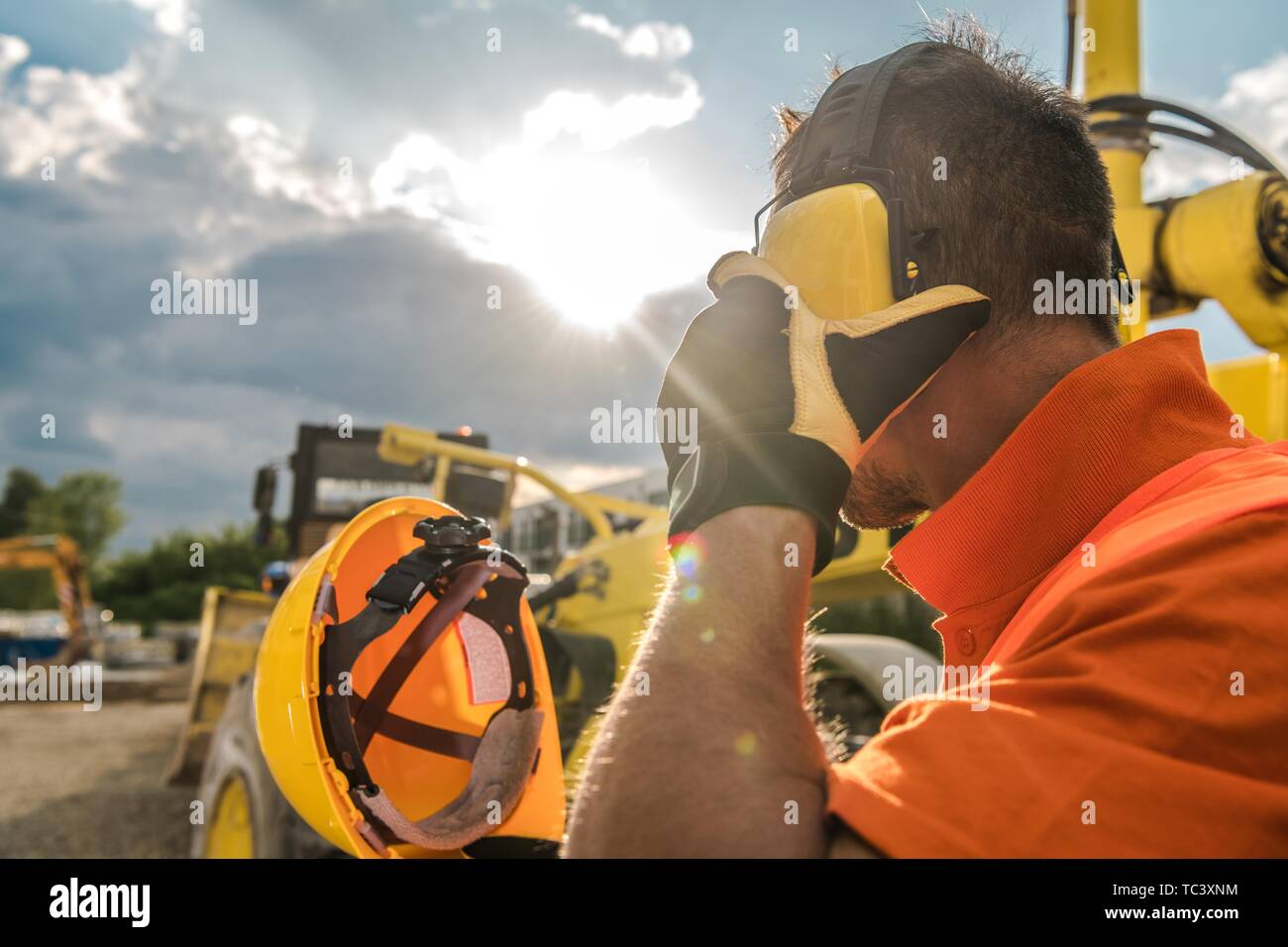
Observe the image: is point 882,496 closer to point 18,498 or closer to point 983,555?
point 983,555

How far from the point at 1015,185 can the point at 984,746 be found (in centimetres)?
84

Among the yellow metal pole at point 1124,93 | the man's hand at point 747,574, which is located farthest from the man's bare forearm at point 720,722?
the yellow metal pole at point 1124,93

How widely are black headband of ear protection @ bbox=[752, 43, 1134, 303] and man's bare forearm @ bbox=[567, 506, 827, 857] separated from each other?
0.45 meters

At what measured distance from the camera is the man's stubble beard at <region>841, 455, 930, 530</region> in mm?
1367

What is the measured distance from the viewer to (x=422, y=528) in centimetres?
161

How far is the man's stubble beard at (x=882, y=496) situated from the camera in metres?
1.37

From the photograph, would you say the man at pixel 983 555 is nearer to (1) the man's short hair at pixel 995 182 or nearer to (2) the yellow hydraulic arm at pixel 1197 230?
(1) the man's short hair at pixel 995 182

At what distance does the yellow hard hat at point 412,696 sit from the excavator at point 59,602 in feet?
69.6

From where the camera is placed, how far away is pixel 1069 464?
3.64 ft

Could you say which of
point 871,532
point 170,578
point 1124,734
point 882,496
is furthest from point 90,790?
point 170,578

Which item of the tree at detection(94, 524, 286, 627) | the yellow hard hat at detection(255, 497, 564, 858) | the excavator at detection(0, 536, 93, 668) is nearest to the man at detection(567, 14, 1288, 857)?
the yellow hard hat at detection(255, 497, 564, 858)

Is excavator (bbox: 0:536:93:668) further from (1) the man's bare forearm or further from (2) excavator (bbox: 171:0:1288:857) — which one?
(1) the man's bare forearm
